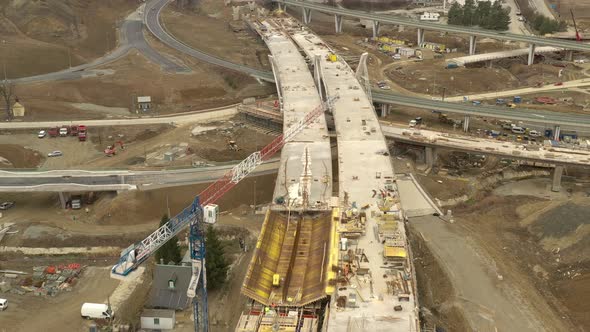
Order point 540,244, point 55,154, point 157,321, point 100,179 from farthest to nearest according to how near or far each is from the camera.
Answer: point 55,154 → point 100,179 → point 540,244 → point 157,321

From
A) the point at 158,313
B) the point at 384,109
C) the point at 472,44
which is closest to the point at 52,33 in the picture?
the point at 384,109

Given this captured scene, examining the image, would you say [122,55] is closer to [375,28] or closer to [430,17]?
[375,28]

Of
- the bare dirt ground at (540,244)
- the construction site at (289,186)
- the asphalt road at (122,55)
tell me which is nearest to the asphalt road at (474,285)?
the construction site at (289,186)

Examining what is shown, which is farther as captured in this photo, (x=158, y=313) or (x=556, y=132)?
(x=556, y=132)

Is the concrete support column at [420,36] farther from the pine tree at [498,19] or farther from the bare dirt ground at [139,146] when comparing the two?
the bare dirt ground at [139,146]

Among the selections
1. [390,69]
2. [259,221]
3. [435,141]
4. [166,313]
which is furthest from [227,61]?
[166,313]

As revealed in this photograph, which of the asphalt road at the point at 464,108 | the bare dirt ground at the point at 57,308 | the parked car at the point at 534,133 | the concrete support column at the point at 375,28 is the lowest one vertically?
the bare dirt ground at the point at 57,308

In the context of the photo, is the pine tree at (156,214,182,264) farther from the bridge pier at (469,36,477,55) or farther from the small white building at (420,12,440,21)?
the small white building at (420,12,440,21)
